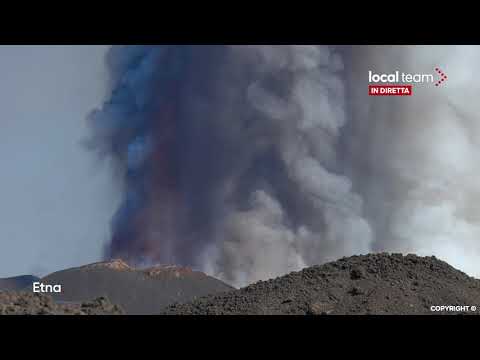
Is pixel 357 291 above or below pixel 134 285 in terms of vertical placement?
below

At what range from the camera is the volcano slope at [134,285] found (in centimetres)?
2489

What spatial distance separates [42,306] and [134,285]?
751 cm

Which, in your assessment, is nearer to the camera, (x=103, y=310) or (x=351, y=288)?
(x=103, y=310)

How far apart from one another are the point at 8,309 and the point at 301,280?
29.5 feet

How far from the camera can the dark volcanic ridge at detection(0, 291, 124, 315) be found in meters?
18.8

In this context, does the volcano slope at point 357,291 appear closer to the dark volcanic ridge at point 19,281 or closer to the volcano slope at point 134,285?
the volcano slope at point 134,285

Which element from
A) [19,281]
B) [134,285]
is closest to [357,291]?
[134,285]

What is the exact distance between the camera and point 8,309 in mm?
18938

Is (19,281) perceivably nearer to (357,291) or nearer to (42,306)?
(42,306)

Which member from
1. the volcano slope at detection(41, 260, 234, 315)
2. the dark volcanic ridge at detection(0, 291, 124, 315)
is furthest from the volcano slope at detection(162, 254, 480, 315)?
the dark volcanic ridge at detection(0, 291, 124, 315)

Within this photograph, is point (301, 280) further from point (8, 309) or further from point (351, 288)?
point (8, 309)

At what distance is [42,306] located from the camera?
1925cm
